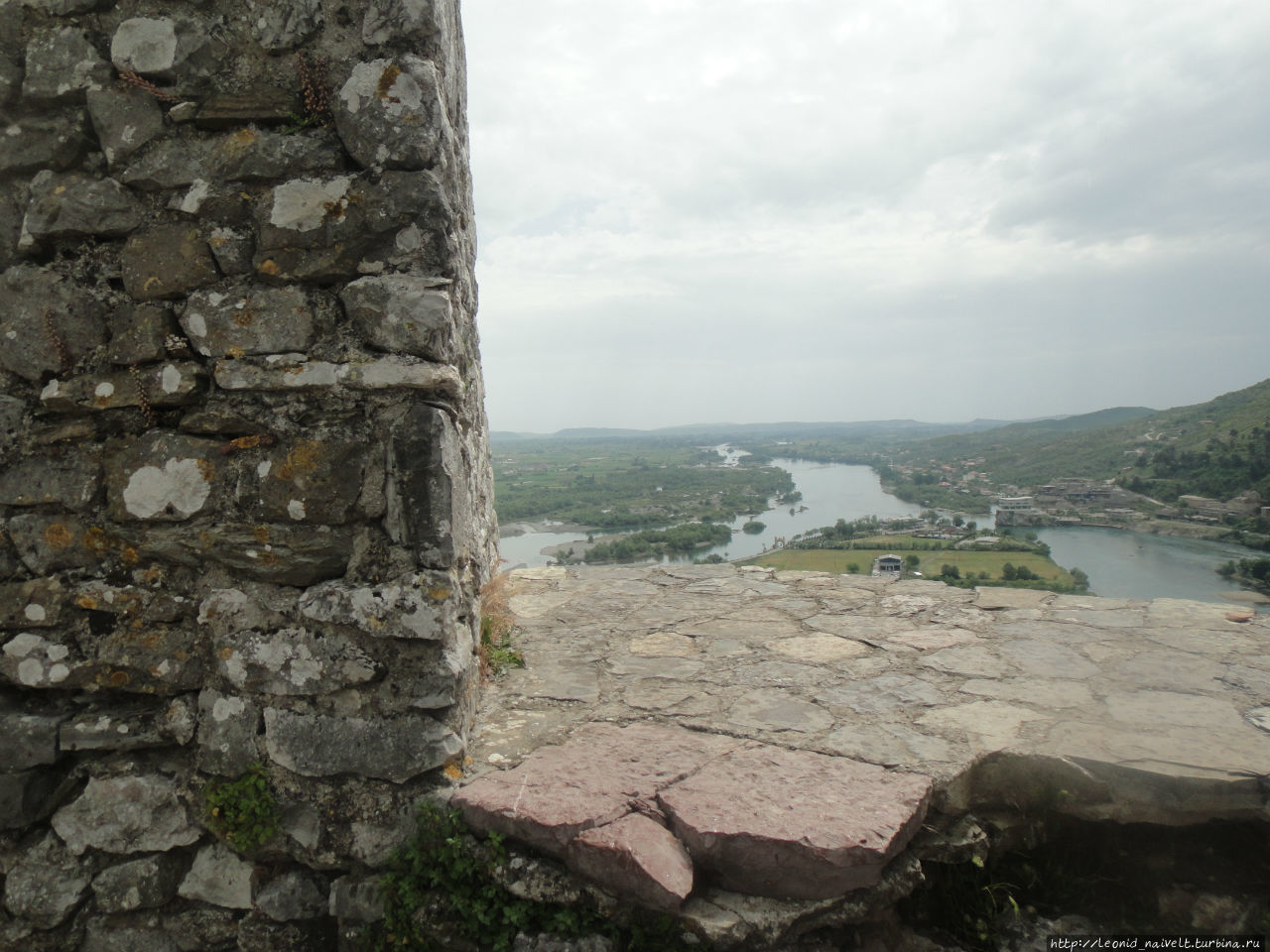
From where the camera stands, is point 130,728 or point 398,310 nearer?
point 398,310

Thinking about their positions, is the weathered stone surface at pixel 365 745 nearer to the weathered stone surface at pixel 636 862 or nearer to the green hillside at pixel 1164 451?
the weathered stone surface at pixel 636 862

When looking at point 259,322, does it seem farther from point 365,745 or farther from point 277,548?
point 365,745

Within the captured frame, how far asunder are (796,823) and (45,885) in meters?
2.50

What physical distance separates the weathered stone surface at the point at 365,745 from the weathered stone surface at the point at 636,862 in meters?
0.55

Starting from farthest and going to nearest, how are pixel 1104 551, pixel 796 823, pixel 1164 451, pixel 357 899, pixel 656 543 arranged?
1. pixel 656 543
2. pixel 1164 451
3. pixel 1104 551
4. pixel 357 899
5. pixel 796 823

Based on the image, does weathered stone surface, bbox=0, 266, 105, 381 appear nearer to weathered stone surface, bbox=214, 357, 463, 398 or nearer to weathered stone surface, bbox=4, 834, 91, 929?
weathered stone surface, bbox=214, 357, 463, 398

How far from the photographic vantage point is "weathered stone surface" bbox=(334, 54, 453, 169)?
2.14 meters

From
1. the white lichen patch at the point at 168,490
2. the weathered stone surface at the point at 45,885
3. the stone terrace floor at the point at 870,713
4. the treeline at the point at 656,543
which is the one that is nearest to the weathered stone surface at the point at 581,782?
the stone terrace floor at the point at 870,713

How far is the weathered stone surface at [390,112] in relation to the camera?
2145mm

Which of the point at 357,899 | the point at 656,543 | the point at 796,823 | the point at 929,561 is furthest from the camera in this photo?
the point at 656,543

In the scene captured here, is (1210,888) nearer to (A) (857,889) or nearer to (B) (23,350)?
(A) (857,889)

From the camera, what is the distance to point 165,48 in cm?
220

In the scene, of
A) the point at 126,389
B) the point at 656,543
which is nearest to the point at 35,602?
the point at 126,389

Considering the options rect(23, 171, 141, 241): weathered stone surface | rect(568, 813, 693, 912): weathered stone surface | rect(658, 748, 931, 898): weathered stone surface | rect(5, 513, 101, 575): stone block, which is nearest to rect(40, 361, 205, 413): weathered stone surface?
rect(5, 513, 101, 575): stone block
